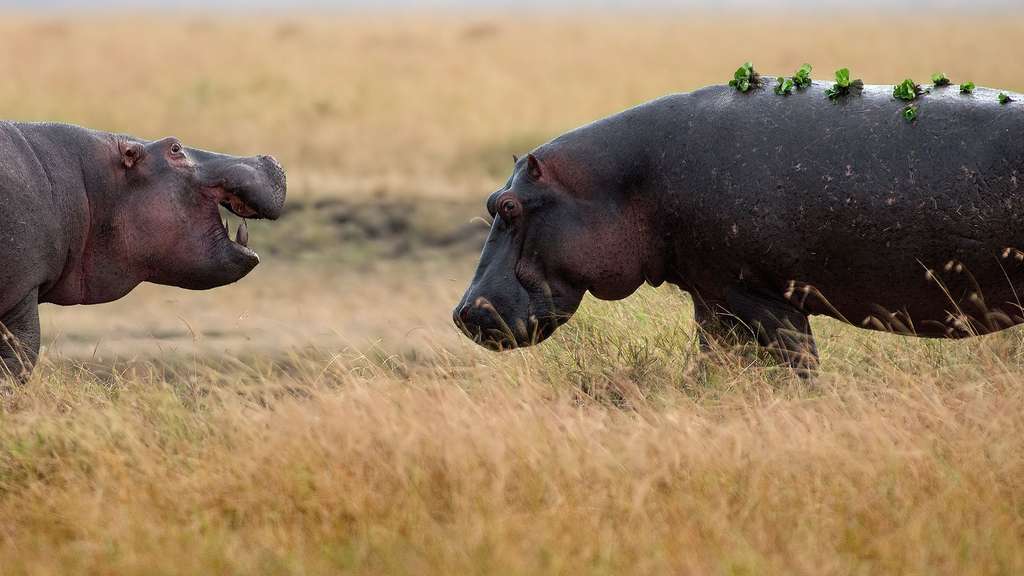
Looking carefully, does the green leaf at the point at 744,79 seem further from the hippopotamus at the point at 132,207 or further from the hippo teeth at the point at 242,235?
the hippo teeth at the point at 242,235

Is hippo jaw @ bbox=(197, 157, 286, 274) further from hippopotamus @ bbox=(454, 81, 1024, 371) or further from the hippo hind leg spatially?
the hippo hind leg

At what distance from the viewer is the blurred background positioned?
1253 centimetres

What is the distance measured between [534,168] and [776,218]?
1140 mm

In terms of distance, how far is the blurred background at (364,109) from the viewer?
12531 mm

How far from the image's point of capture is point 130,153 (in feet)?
23.3

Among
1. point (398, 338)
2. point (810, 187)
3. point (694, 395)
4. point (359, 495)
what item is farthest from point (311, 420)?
point (398, 338)

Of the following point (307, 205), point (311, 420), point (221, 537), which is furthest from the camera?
point (307, 205)

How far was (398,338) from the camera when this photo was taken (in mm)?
11477

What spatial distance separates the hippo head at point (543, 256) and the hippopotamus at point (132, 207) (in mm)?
1150

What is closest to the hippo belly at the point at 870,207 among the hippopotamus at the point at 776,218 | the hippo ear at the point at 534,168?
the hippopotamus at the point at 776,218

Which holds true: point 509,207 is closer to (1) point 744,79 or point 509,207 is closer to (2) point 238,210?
(1) point 744,79

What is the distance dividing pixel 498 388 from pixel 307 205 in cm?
1002

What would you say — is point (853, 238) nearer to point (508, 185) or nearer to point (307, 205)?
point (508, 185)

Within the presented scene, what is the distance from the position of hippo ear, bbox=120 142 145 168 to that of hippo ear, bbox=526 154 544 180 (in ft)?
5.89
